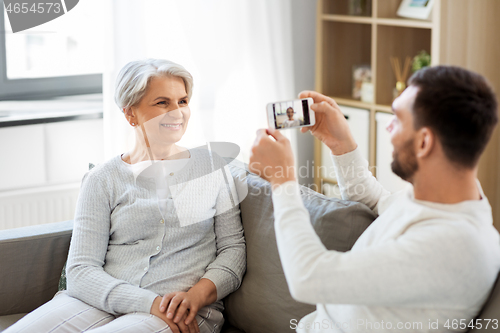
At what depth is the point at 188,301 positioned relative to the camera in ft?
4.52

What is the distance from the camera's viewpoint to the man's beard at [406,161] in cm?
98

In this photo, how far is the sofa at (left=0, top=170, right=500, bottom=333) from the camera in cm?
130

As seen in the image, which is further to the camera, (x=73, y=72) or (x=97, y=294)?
(x=73, y=72)

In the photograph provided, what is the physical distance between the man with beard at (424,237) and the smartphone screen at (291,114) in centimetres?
25

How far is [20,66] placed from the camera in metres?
2.54

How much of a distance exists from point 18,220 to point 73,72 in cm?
78

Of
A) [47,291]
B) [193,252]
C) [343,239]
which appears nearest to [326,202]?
[343,239]

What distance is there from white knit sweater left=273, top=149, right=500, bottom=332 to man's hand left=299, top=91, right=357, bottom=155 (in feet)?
1.13

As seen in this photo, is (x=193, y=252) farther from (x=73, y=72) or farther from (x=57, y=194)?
(x=73, y=72)

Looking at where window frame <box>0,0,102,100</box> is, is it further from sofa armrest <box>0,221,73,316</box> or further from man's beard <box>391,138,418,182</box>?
man's beard <box>391,138,418,182</box>

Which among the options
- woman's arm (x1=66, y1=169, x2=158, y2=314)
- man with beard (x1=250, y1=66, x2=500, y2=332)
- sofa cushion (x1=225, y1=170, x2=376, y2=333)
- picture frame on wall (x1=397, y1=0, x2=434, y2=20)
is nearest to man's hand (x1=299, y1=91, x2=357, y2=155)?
sofa cushion (x1=225, y1=170, x2=376, y2=333)

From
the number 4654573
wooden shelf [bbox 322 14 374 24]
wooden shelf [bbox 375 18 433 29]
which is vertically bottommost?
wooden shelf [bbox 375 18 433 29]

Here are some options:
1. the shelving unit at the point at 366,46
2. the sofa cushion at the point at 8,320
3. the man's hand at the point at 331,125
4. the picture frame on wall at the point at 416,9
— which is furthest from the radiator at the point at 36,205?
the picture frame on wall at the point at 416,9

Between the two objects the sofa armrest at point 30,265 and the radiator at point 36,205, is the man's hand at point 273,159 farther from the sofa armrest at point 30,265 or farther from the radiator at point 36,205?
the radiator at point 36,205
